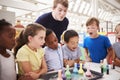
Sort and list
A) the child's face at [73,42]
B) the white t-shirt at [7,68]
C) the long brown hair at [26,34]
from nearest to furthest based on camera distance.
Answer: the white t-shirt at [7,68], the long brown hair at [26,34], the child's face at [73,42]

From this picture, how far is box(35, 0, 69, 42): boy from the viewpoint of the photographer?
174 centimetres

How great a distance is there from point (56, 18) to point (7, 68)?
0.90 meters

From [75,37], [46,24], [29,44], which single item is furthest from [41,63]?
[46,24]

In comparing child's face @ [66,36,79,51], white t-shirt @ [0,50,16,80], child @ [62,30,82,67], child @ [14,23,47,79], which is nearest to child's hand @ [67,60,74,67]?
child @ [62,30,82,67]

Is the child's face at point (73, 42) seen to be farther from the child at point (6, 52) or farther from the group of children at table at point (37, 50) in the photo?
the child at point (6, 52)

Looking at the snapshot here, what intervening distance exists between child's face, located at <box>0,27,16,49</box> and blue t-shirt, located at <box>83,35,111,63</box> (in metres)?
1.25

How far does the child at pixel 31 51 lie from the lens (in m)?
1.25

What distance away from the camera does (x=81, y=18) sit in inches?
268

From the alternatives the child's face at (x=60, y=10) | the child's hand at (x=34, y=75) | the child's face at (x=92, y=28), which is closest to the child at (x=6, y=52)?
the child's hand at (x=34, y=75)

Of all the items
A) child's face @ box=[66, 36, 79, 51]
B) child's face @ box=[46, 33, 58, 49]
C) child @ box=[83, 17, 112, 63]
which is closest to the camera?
child's face @ box=[46, 33, 58, 49]

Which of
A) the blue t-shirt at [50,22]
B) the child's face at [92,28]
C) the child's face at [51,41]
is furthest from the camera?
the child's face at [92,28]

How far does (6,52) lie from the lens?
1.21m

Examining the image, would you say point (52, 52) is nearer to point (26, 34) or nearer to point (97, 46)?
point (26, 34)

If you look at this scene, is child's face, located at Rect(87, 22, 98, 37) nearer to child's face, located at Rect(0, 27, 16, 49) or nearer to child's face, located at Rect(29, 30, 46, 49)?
child's face, located at Rect(29, 30, 46, 49)
